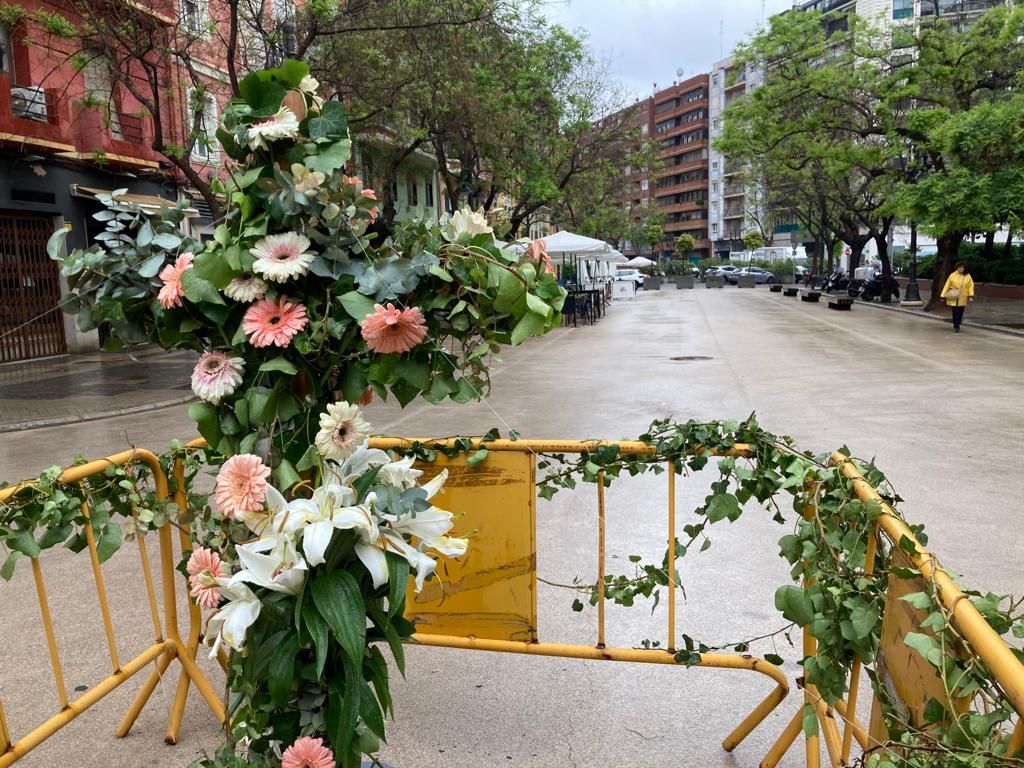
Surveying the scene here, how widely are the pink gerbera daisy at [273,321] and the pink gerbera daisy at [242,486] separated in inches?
11.4

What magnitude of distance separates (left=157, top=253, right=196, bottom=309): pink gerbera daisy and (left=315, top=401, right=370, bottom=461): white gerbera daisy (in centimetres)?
49

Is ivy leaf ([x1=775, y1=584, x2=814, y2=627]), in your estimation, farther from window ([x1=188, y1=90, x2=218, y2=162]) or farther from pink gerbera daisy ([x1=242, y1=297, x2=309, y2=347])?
window ([x1=188, y1=90, x2=218, y2=162])

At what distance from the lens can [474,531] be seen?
9.82 ft

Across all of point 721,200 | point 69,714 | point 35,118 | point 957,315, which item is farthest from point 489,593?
point 721,200

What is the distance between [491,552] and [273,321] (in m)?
1.42

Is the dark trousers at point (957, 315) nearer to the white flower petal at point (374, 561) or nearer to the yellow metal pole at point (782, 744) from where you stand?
the yellow metal pole at point (782, 744)

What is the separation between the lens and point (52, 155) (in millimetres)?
17219

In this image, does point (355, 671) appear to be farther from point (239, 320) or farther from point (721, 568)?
point (721, 568)

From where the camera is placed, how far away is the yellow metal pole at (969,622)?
132 cm

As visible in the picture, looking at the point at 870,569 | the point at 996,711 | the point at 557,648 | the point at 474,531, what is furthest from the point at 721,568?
the point at 996,711

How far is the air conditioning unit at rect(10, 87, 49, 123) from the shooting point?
16.2 m

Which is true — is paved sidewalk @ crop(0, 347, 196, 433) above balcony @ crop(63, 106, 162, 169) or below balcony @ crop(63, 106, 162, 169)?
below

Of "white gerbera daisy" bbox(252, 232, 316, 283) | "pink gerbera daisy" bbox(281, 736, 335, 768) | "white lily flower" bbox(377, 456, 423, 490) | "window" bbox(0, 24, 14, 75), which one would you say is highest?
"window" bbox(0, 24, 14, 75)

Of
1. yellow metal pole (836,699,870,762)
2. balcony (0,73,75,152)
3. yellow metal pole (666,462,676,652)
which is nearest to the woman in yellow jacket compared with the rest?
yellow metal pole (666,462,676,652)
